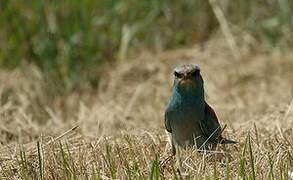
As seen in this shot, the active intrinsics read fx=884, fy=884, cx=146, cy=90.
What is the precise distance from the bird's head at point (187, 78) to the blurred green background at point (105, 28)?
415 centimetres

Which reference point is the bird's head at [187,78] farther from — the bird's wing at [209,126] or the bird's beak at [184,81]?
the bird's wing at [209,126]

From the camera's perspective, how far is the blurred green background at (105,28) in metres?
8.57

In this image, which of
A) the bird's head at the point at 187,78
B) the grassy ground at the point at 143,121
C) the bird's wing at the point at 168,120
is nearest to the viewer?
the grassy ground at the point at 143,121

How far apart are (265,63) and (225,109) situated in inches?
61.1

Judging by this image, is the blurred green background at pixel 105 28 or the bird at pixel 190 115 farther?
the blurred green background at pixel 105 28

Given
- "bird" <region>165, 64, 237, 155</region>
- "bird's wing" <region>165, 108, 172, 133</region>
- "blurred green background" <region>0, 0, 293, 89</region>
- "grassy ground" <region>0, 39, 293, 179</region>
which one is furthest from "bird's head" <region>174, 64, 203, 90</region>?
"blurred green background" <region>0, 0, 293, 89</region>

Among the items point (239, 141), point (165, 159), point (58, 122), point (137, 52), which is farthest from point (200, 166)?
point (137, 52)

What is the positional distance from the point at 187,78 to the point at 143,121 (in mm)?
2832

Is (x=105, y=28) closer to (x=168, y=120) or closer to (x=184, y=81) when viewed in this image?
(x=168, y=120)

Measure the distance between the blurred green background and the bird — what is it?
13.2ft

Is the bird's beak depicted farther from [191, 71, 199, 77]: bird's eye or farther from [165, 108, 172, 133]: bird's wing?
[165, 108, 172, 133]: bird's wing

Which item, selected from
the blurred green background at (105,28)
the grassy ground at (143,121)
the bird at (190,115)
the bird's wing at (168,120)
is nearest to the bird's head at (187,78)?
the bird at (190,115)

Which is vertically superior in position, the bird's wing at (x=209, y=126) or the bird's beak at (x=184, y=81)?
the bird's beak at (x=184, y=81)

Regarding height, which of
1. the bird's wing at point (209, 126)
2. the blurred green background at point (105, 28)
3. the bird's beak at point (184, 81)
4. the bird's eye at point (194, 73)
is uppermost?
the blurred green background at point (105, 28)
